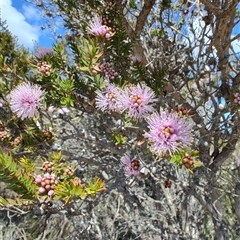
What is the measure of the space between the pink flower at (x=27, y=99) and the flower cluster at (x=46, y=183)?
1.28 ft

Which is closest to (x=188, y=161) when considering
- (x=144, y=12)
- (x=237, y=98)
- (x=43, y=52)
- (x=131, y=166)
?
(x=131, y=166)

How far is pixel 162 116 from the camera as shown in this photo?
1248 mm

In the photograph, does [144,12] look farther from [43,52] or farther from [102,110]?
[102,110]

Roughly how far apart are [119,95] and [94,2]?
787 mm

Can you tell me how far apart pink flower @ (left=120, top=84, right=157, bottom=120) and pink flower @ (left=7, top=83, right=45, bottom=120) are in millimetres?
362

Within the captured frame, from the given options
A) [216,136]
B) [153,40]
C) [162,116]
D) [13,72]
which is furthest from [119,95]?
[153,40]

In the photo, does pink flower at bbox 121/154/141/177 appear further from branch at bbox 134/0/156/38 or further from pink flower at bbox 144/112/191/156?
branch at bbox 134/0/156/38

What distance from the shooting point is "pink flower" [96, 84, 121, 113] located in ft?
4.47

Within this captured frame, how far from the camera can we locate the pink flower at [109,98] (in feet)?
4.47

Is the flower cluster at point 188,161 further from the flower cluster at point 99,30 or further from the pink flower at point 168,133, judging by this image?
the flower cluster at point 99,30

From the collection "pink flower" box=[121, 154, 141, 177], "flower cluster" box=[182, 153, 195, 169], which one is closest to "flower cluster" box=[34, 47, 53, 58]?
"pink flower" box=[121, 154, 141, 177]

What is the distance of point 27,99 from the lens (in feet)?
4.71

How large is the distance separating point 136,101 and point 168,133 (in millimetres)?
177

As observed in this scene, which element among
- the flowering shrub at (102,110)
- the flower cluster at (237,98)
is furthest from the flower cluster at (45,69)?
the flower cluster at (237,98)
